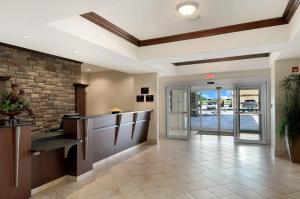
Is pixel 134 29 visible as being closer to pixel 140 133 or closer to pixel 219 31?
pixel 219 31

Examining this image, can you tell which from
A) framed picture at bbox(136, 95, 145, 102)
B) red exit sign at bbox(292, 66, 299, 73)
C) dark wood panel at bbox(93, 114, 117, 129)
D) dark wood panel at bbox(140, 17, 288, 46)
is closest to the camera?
dark wood panel at bbox(140, 17, 288, 46)

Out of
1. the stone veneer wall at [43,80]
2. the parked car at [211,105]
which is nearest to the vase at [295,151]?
the parked car at [211,105]

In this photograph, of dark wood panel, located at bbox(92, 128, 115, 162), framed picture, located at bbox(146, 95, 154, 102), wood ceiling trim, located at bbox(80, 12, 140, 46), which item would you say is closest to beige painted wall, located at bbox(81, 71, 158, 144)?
framed picture, located at bbox(146, 95, 154, 102)

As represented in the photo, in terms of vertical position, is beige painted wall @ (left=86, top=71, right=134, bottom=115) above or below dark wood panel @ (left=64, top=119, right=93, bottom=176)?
above

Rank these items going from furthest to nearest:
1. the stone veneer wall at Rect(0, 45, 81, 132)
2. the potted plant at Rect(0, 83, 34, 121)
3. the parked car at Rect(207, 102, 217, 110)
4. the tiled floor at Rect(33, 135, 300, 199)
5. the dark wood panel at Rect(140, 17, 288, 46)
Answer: the parked car at Rect(207, 102, 217, 110) < the stone veneer wall at Rect(0, 45, 81, 132) < the dark wood panel at Rect(140, 17, 288, 46) < the tiled floor at Rect(33, 135, 300, 199) < the potted plant at Rect(0, 83, 34, 121)

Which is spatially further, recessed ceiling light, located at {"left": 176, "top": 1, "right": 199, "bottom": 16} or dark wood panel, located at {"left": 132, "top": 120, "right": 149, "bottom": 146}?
dark wood panel, located at {"left": 132, "top": 120, "right": 149, "bottom": 146}

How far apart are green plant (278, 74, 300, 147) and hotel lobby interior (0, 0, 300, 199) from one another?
2 cm

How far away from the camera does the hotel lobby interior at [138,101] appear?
10.2 ft

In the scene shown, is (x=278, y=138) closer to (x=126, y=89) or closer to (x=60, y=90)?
(x=126, y=89)

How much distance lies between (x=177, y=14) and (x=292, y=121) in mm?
3682

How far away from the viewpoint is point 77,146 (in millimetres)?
3930

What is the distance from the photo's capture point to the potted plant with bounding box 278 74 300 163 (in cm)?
484

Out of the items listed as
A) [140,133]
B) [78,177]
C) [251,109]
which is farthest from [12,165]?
[251,109]

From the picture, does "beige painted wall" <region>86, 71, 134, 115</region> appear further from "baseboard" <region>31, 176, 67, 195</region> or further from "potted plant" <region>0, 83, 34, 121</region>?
"potted plant" <region>0, 83, 34, 121</region>
